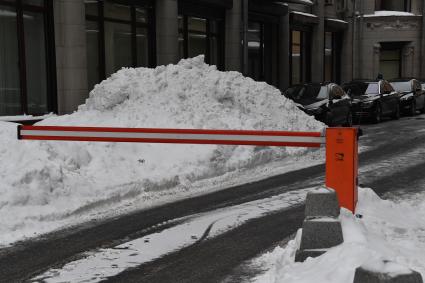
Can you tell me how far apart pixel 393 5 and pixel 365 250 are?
42237 millimetres

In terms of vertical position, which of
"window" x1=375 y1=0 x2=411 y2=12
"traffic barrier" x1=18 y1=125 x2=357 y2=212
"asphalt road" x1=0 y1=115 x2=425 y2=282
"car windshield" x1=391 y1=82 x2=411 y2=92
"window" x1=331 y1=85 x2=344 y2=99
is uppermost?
"window" x1=375 y1=0 x2=411 y2=12

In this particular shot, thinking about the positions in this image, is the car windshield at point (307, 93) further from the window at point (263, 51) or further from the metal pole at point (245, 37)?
the window at point (263, 51)

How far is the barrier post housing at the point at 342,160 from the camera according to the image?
6.14 meters

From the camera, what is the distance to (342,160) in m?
6.20

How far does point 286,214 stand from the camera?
7.83 meters

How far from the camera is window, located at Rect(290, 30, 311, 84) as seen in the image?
33375mm

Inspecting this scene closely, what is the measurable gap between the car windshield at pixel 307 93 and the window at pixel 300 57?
41.2ft

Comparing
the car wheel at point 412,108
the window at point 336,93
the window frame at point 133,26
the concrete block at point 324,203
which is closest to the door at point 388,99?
the car wheel at point 412,108

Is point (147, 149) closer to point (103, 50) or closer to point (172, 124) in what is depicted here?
point (172, 124)

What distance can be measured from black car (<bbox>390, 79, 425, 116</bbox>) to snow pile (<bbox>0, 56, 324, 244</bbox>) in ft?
40.0

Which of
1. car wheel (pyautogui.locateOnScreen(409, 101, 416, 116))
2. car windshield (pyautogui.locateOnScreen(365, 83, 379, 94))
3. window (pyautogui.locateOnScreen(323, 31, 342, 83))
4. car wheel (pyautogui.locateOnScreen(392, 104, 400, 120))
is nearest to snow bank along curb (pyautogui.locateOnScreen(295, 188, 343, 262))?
car windshield (pyautogui.locateOnScreen(365, 83, 379, 94))

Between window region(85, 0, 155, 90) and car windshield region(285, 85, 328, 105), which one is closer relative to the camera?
window region(85, 0, 155, 90)

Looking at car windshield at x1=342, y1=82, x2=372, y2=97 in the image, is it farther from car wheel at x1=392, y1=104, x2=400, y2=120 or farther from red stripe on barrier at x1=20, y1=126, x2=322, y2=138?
red stripe on barrier at x1=20, y1=126, x2=322, y2=138

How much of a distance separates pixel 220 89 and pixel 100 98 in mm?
2980
